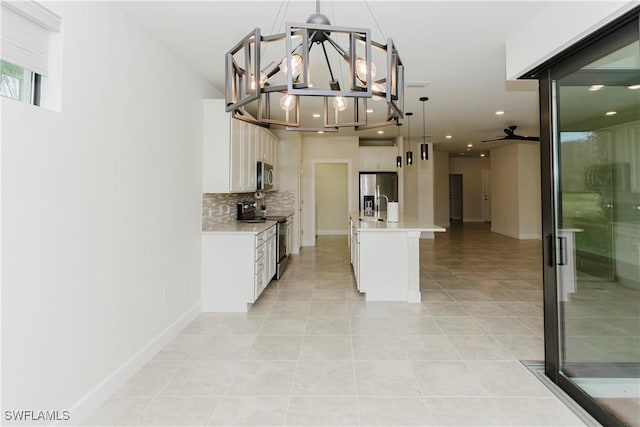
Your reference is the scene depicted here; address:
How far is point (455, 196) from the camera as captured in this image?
42.7 feet

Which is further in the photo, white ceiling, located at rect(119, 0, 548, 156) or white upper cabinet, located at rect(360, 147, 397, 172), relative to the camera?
white upper cabinet, located at rect(360, 147, 397, 172)

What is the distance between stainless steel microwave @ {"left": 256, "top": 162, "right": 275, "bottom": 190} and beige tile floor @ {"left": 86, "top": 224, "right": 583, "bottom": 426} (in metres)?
1.61

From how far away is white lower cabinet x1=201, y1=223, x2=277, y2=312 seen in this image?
3348 mm

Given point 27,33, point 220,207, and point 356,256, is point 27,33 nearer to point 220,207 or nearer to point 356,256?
point 220,207

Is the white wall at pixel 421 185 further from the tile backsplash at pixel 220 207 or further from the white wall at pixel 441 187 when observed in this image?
the tile backsplash at pixel 220 207

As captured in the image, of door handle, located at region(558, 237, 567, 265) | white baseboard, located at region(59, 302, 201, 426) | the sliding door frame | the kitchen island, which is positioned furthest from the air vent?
white baseboard, located at region(59, 302, 201, 426)

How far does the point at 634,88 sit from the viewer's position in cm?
157

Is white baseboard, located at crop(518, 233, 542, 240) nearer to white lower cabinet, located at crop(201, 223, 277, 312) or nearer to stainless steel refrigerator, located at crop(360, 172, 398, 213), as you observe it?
stainless steel refrigerator, located at crop(360, 172, 398, 213)

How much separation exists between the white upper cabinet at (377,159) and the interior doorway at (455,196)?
631cm

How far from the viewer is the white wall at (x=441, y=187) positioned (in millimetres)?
10930

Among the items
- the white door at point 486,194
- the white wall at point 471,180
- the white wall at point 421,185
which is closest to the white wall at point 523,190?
the white wall at point 421,185

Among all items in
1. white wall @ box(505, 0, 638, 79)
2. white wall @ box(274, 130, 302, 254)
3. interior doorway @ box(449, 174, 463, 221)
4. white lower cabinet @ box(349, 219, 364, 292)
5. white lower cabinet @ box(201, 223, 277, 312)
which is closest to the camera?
white wall @ box(505, 0, 638, 79)

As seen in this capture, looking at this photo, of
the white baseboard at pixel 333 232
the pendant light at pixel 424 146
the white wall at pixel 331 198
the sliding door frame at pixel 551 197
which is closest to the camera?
the sliding door frame at pixel 551 197

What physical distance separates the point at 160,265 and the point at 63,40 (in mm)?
1632
